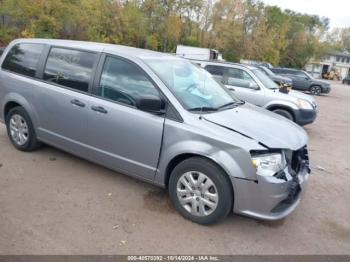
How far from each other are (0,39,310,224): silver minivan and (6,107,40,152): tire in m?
0.02

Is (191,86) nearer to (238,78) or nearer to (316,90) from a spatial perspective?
(238,78)

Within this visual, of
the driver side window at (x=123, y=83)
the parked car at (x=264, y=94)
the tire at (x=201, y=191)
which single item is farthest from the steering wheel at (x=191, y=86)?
the parked car at (x=264, y=94)

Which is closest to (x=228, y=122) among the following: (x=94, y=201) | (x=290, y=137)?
(x=290, y=137)

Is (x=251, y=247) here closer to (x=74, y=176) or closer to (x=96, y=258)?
(x=96, y=258)

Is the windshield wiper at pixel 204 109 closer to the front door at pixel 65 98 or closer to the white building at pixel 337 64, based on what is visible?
the front door at pixel 65 98

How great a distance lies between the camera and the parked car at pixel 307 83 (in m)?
22.3

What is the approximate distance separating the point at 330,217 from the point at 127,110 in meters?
2.83

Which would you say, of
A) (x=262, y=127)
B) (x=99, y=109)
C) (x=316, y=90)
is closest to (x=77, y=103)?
(x=99, y=109)

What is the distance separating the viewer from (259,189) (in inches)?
131

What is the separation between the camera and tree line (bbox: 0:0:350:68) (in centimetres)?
2130

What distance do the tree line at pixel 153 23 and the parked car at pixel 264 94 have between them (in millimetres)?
16128

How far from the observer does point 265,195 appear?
11.0 ft

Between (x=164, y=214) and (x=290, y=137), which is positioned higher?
(x=290, y=137)

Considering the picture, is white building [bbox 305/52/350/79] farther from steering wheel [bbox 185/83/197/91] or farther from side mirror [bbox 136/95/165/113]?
side mirror [bbox 136/95/165/113]
